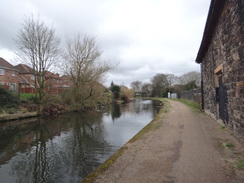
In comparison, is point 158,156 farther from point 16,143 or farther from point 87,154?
point 16,143

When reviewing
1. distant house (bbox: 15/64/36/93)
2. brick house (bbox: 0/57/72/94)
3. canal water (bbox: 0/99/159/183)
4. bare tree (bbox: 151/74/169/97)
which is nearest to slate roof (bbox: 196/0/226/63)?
canal water (bbox: 0/99/159/183)

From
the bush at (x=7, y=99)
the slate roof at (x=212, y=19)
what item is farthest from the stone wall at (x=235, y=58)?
the bush at (x=7, y=99)

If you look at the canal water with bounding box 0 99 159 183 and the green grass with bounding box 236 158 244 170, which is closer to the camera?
the green grass with bounding box 236 158 244 170

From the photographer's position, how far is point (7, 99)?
51.0 feet

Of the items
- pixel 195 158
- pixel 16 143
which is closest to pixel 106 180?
pixel 195 158

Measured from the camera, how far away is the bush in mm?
15328

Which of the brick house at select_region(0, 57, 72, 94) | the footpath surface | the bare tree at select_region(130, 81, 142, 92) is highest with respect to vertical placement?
the bare tree at select_region(130, 81, 142, 92)

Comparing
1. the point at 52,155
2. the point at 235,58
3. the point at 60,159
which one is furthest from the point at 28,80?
the point at 235,58

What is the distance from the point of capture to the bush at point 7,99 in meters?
15.3

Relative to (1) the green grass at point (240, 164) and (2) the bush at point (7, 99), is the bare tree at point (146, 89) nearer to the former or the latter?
(2) the bush at point (7, 99)

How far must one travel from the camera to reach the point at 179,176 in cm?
302

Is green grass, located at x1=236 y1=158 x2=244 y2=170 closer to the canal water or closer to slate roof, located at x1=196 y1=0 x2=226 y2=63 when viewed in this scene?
the canal water

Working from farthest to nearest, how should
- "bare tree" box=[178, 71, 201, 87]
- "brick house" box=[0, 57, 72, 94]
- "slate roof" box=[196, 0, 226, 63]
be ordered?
1. "bare tree" box=[178, 71, 201, 87]
2. "brick house" box=[0, 57, 72, 94]
3. "slate roof" box=[196, 0, 226, 63]

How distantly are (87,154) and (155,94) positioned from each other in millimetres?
58718
